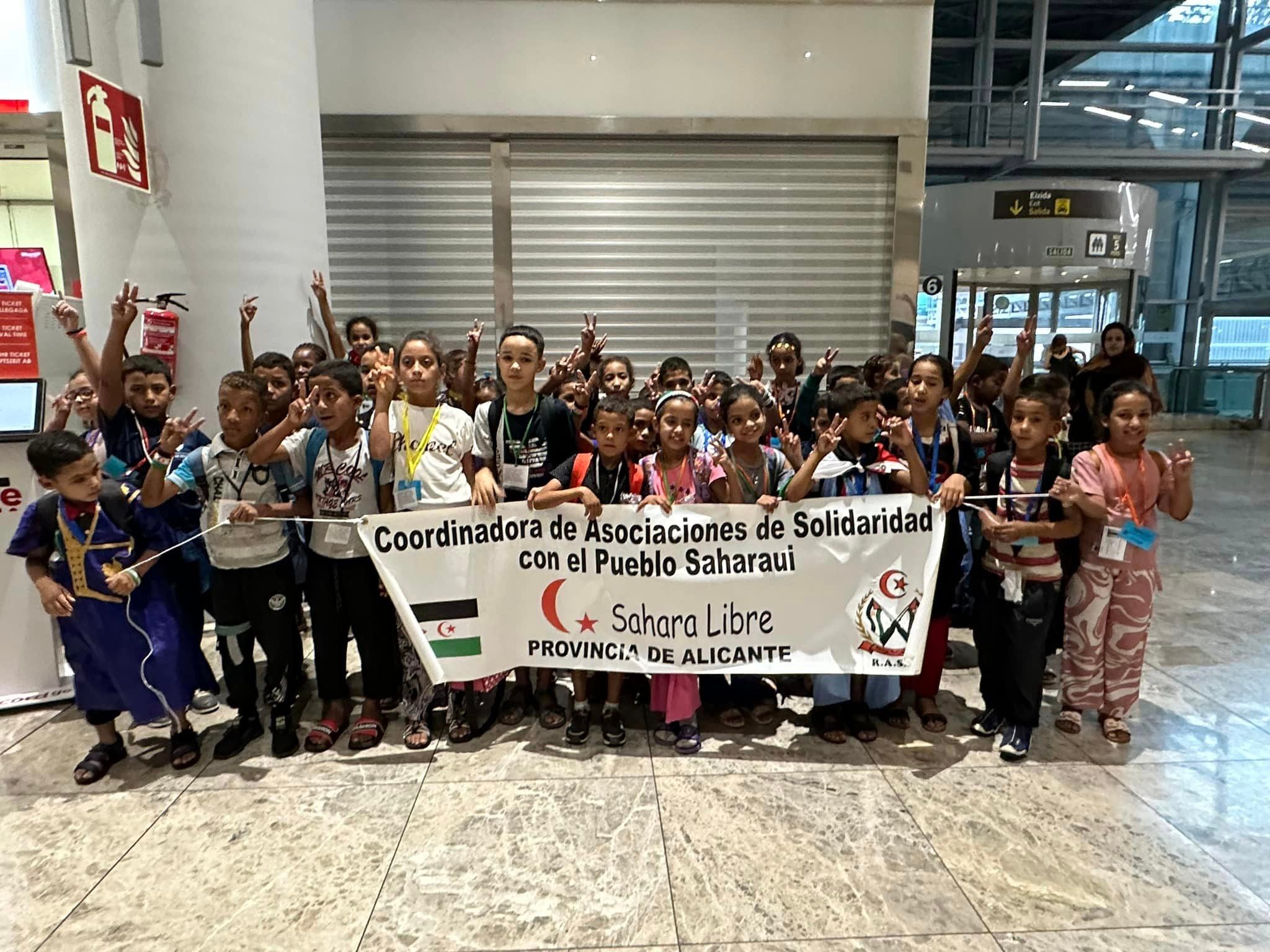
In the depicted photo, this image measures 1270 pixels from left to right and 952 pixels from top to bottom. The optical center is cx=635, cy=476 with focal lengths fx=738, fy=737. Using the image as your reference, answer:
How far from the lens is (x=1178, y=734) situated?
3252 mm

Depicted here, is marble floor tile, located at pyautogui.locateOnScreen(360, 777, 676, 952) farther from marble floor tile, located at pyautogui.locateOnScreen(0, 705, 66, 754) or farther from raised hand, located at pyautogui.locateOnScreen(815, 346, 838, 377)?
raised hand, located at pyautogui.locateOnScreen(815, 346, 838, 377)

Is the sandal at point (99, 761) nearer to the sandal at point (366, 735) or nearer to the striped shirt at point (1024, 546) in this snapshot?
the sandal at point (366, 735)

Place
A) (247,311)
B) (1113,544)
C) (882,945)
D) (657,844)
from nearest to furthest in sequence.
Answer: (882,945)
(657,844)
(1113,544)
(247,311)

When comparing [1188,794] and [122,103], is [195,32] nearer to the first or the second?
[122,103]

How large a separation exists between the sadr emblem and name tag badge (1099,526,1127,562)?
0.78 meters

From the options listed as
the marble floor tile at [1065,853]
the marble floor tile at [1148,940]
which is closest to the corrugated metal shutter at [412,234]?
the marble floor tile at [1065,853]

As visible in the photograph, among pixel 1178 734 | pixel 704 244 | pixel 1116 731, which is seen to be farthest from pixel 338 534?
pixel 704 244

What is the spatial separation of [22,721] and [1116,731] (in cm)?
497

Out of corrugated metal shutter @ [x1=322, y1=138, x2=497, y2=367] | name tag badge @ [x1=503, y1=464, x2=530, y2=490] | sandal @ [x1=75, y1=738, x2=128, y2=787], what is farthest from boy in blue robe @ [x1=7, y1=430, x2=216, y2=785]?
corrugated metal shutter @ [x1=322, y1=138, x2=497, y2=367]

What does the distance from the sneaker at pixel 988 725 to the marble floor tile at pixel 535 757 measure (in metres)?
1.46

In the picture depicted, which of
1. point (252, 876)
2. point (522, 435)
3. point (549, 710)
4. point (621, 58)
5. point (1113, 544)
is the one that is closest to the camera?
point (252, 876)

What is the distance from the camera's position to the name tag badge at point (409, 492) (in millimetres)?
3086

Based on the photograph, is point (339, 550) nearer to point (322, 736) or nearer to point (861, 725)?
point (322, 736)

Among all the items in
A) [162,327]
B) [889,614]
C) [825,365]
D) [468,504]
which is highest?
[162,327]
